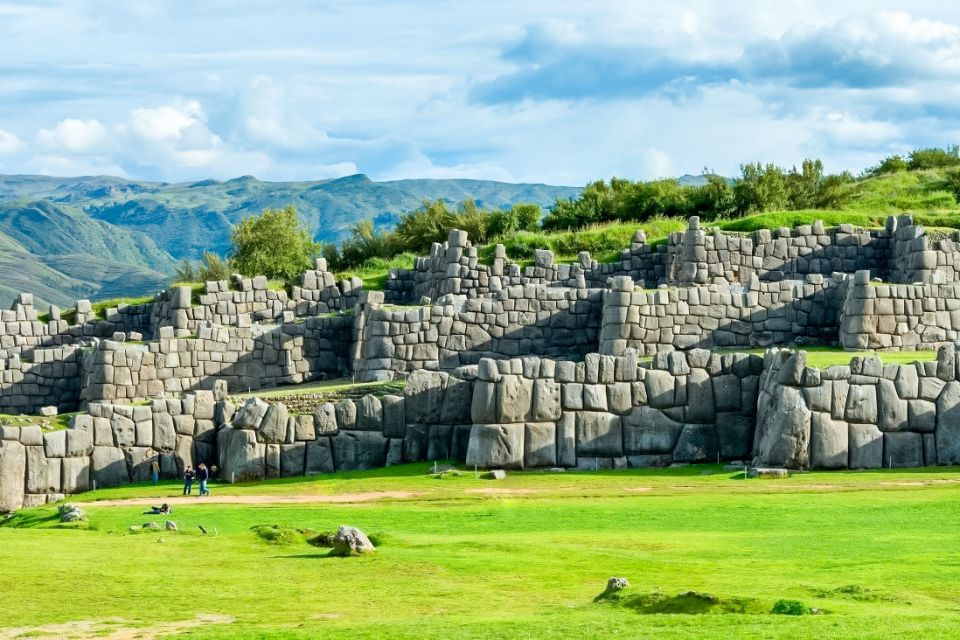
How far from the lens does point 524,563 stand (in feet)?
72.3

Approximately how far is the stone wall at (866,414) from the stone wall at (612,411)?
1913 millimetres

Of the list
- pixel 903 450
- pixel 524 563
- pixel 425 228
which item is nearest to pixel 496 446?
pixel 903 450

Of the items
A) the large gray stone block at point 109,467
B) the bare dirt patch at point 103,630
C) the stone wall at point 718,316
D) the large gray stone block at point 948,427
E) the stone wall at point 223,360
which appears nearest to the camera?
the bare dirt patch at point 103,630

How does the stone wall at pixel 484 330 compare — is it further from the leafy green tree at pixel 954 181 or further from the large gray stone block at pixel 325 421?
the leafy green tree at pixel 954 181

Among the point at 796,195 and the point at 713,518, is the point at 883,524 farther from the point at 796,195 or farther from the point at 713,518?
the point at 796,195

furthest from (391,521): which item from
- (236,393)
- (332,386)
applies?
(236,393)

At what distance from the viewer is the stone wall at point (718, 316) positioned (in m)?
45.3

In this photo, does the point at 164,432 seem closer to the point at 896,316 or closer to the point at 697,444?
the point at 697,444

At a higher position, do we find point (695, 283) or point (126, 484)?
point (695, 283)

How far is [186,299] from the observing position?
2041 inches

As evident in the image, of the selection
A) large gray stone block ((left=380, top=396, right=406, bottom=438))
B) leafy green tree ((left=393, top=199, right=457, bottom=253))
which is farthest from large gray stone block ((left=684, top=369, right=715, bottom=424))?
leafy green tree ((left=393, top=199, right=457, bottom=253))

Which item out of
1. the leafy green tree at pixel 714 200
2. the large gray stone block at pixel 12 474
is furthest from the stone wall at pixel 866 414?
the leafy green tree at pixel 714 200

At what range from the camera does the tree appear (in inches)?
2473

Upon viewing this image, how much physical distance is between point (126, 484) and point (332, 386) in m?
9.02
